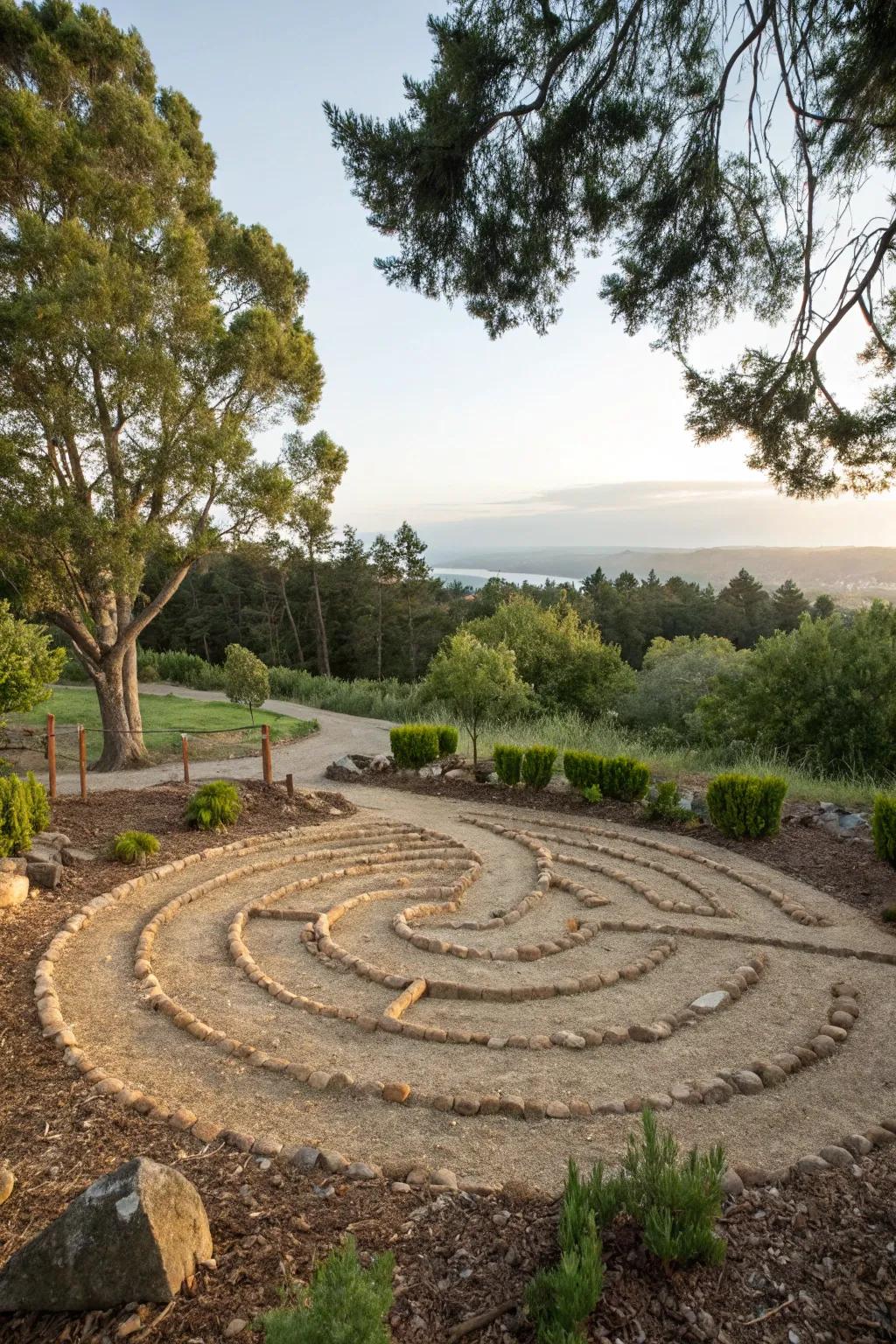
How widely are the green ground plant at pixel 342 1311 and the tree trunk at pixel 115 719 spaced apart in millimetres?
15754

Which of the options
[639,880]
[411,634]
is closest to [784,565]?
[411,634]

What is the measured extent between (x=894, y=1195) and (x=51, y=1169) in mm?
4463

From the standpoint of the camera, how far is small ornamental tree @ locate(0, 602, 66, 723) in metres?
12.2

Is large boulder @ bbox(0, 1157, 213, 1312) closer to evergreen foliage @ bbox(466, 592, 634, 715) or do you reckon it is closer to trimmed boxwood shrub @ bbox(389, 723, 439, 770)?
trimmed boxwood shrub @ bbox(389, 723, 439, 770)

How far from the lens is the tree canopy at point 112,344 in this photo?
1484 centimetres

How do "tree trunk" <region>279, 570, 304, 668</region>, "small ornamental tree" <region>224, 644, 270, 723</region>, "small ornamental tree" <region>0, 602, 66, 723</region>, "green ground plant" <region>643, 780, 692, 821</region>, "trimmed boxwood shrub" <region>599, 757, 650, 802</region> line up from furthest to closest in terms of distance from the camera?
"tree trunk" <region>279, 570, 304, 668</region>
"small ornamental tree" <region>224, 644, 270, 723</region>
"trimmed boxwood shrub" <region>599, 757, 650, 802</region>
"small ornamental tree" <region>0, 602, 66, 723</region>
"green ground plant" <region>643, 780, 692, 821</region>

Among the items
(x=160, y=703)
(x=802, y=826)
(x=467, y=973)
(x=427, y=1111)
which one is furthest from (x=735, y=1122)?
(x=160, y=703)

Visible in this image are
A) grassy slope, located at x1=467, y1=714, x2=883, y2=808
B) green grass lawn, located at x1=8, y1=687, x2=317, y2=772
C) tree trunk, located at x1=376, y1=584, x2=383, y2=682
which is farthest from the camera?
tree trunk, located at x1=376, y1=584, x2=383, y2=682

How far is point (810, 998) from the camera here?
6.79 m

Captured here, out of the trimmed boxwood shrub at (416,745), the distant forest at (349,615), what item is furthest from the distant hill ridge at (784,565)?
the trimmed boxwood shrub at (416,745)

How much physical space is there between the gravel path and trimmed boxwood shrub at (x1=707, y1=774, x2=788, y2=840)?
25.0ft

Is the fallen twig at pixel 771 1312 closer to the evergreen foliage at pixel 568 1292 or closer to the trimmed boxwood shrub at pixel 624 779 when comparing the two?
the evergreen foliage at pixel 568 1292

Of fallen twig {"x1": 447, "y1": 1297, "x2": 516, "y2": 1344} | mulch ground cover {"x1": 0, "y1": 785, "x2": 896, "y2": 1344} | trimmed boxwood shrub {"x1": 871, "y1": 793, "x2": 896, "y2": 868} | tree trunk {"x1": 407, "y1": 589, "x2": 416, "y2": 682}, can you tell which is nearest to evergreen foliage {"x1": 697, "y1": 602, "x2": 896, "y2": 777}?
trimmed boxwood shrub {"x1": 871, "y1": 793, "x2": 896, "y2": 868}

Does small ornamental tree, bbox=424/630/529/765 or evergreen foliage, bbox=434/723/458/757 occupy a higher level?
small ornamental tree, bbox=424/630/529/765
